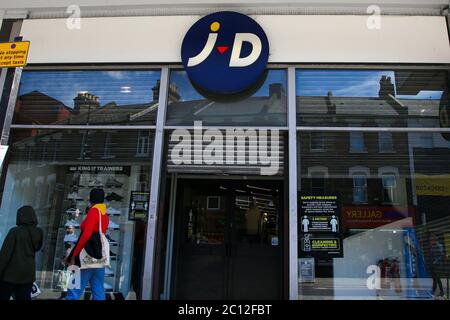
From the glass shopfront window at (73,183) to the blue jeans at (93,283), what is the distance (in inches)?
17.9

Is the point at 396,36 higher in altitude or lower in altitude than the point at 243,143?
higher

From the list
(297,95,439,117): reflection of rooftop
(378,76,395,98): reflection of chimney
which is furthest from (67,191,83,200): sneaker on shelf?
(378,76,395,98): reflection of chimney

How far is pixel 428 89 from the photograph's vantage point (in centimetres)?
554

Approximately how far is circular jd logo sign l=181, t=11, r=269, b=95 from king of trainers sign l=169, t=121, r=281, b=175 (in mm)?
581

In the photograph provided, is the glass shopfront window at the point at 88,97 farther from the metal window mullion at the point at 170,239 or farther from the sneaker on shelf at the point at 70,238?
the sneaker on shelf at the point at 70,238

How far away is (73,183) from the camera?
5.84m

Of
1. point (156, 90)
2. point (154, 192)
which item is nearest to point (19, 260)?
point (154, 192)

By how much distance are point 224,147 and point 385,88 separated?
2.26 m

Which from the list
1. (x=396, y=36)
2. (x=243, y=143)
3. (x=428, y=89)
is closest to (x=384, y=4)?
(x=396, y=36)

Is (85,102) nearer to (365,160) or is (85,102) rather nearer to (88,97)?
(88,97)

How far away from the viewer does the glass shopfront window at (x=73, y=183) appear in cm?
559

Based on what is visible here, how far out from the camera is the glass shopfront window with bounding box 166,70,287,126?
553 centimetres
